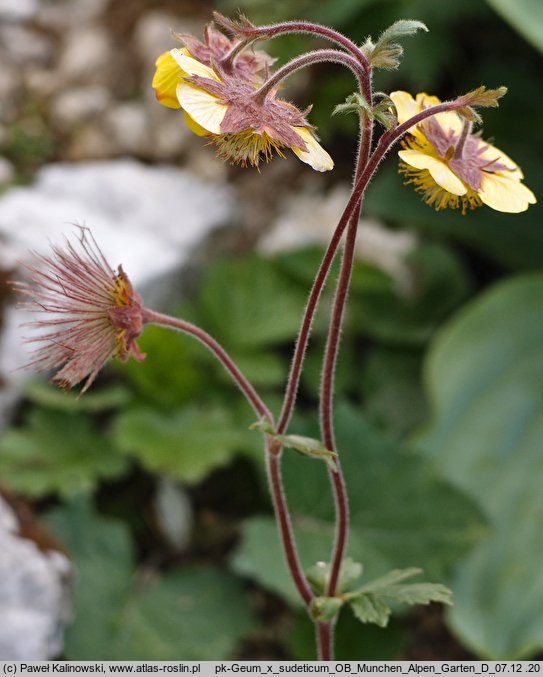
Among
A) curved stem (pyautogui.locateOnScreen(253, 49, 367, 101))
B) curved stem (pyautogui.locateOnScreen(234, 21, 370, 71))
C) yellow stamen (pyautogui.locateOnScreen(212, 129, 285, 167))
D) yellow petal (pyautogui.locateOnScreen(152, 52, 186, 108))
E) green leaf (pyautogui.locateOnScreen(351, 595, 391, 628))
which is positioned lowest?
green leaf (pyautogui.locateOnScreen(351, 595, 391, 628))

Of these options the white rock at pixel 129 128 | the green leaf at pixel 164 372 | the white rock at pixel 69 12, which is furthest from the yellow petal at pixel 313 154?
the white rock at pixel 69 12

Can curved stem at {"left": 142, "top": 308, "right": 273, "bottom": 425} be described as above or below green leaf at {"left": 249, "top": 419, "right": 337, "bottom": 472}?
above

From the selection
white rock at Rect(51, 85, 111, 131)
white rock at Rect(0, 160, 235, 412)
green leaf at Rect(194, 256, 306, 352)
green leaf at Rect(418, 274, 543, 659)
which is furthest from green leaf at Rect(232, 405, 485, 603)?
white rock at Rect(51, 85, 111, 131)

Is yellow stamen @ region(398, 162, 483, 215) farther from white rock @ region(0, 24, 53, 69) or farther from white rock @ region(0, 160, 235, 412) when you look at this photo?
white rock @ region(0, 24, 53, 69)

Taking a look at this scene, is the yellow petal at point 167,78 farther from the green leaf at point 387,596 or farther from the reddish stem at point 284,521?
the green leaf at point 387,596

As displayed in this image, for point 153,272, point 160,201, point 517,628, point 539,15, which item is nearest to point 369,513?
point 517,628

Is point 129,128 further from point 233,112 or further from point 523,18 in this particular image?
point 233,112

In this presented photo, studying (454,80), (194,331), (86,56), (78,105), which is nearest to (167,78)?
(194,331)
